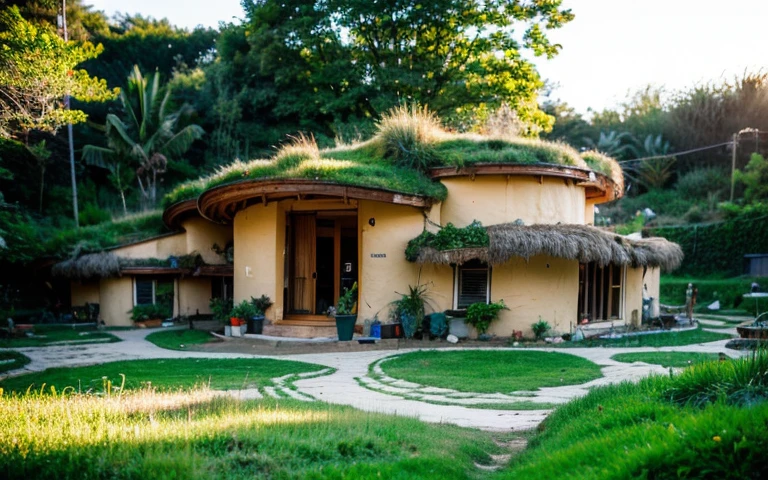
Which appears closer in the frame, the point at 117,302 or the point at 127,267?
the point at 127,267

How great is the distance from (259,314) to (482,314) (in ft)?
19.5

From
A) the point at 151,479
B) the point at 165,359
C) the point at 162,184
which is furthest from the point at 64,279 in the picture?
the point at 151,479

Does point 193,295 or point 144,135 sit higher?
point 144,135

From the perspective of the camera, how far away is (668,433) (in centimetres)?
449

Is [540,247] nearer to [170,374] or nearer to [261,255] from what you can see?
[261,255]

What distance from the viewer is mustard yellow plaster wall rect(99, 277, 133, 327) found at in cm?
2142

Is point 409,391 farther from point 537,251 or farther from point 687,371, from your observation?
point 537,251

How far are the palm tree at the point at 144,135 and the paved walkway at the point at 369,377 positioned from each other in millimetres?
14998

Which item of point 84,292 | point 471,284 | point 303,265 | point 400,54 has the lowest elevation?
point 84,292

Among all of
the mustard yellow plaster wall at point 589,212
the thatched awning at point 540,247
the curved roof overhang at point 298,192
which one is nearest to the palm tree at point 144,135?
the curved roof overhang at point 298,192

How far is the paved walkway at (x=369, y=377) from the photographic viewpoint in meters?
8.06

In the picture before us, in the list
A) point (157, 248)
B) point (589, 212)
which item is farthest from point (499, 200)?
point (157, 248)

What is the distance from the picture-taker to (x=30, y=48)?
12.0 meters

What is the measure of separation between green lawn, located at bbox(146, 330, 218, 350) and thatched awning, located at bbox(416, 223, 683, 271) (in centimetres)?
629
